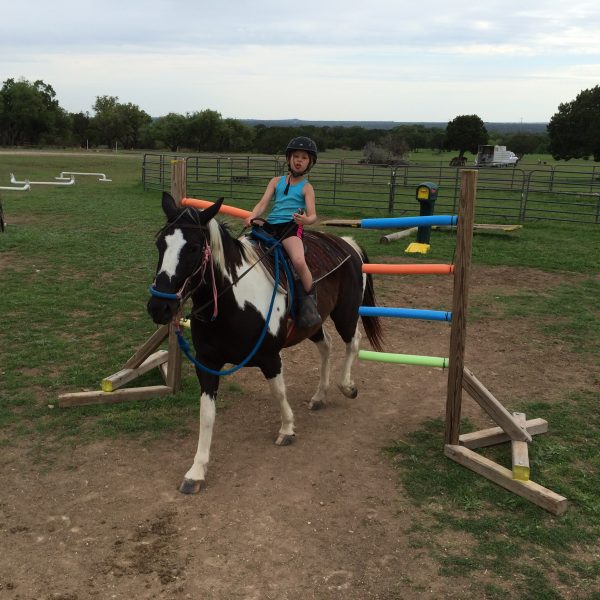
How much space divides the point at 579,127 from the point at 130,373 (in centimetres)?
5972

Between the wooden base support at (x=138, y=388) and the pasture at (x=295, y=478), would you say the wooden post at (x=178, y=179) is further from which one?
the pasture at (x=295, y=478)

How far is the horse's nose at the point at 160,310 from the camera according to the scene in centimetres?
326

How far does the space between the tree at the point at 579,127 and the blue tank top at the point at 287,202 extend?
193 ft

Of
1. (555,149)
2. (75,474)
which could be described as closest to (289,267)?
(75,474)

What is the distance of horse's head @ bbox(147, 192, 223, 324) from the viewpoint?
129 inches

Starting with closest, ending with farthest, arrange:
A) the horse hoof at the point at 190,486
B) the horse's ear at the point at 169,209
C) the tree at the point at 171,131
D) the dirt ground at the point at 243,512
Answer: the dirt ground at the point at 243,512 < the horse's ear at the point at 169,209 < the horse hoof at the point at 190,486 < the tree at the point at 171,131

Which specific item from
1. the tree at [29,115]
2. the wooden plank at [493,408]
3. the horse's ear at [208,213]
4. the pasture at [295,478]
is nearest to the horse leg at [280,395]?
the pasture at [295,478]

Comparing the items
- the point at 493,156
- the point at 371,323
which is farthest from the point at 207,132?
the point at 371,323

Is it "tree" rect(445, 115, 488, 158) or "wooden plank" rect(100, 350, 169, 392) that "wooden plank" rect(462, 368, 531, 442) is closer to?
"wooden plank" rect(100, 350, 169, 392)

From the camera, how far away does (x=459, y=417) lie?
439 centimetres

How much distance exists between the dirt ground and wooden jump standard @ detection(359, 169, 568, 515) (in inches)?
19.5

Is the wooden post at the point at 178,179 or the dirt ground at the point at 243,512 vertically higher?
the wooden post at the point at 178,179

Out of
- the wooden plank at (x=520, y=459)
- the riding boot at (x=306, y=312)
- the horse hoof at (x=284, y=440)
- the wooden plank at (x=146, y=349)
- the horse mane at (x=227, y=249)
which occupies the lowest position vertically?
the horse hoof at (x=284, y=440)

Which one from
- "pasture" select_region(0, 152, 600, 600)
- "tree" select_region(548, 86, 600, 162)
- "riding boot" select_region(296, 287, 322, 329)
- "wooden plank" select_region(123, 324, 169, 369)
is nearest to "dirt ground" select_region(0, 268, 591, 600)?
"pasture" select_region(0, 152, 600, 600)
